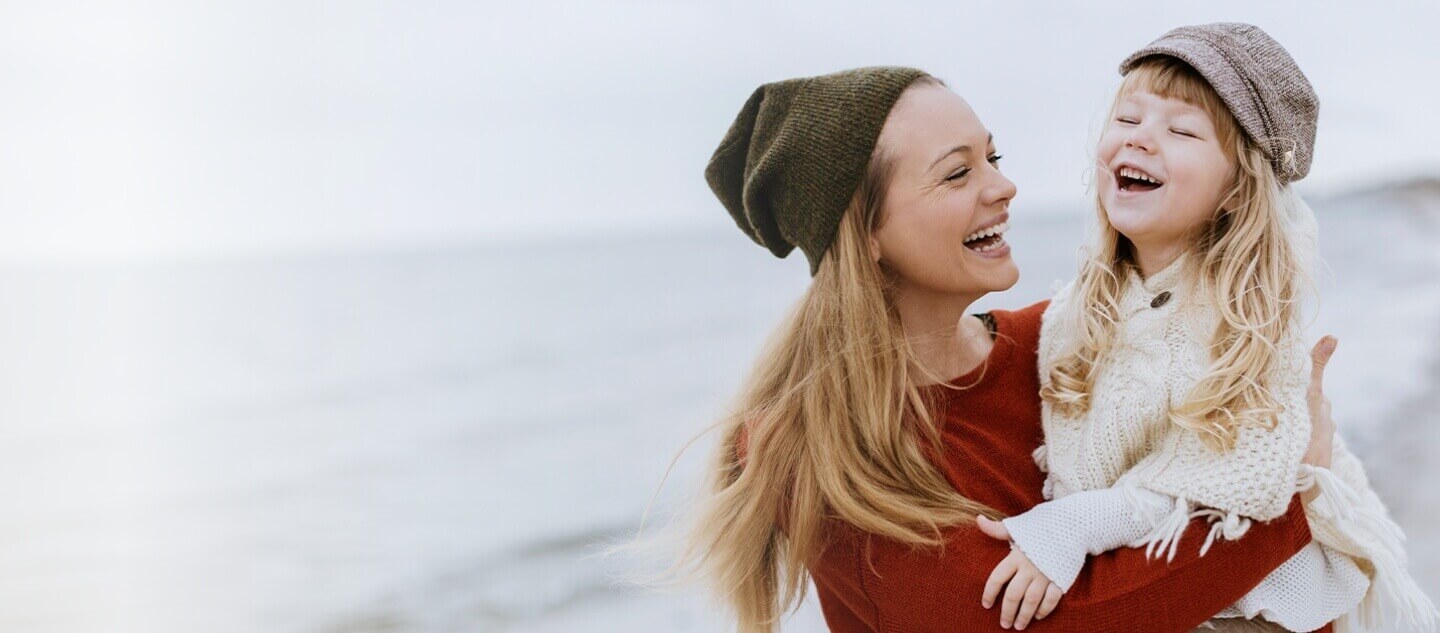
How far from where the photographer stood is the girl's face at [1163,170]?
5.82 ft

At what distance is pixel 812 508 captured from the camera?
72.5 inches

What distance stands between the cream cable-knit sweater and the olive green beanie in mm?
470

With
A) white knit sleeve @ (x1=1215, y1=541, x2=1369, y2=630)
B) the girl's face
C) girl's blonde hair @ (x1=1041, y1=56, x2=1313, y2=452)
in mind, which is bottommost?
white knit sleeve @ (x1=1215, y1=541, x2=1369, y2=630)

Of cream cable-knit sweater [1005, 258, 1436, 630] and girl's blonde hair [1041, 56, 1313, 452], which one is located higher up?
girl's blonde hair [1041, 56, 1313, 452]

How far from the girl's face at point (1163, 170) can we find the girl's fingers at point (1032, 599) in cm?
58

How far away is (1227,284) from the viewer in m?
1.73

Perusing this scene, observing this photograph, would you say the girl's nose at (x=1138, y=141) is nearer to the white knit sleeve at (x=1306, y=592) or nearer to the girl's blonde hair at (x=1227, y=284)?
the girl's blonde hair at (x=1227, y=284)

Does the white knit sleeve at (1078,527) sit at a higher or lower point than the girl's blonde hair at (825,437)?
lower

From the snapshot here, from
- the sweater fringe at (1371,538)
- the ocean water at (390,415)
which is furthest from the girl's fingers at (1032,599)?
the ocean water at (390,415)

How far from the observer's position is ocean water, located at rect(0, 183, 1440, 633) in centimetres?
592

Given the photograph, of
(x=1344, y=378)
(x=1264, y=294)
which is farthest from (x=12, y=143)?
(x=1344, y=378)

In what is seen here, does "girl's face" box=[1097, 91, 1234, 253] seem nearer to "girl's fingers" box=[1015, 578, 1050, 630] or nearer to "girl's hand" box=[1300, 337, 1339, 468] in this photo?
"girl's hand" box=[1300, 337, 1339, 468]

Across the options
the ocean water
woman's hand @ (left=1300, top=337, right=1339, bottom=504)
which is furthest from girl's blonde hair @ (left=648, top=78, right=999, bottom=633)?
the ocean water

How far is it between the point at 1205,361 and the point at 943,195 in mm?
464
